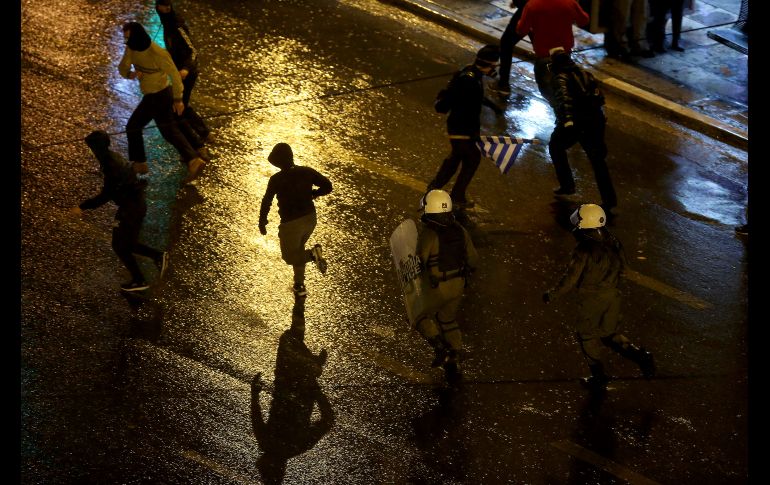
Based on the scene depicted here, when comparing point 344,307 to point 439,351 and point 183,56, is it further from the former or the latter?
point 183,56

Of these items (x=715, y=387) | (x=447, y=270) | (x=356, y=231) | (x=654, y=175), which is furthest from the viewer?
(x=654, y=175)

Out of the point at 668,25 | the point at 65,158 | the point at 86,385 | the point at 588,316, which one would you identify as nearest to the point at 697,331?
the point at 588,316

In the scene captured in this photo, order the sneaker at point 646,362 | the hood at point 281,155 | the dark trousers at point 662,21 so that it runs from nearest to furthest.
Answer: the sneaker at point 646,362 → the hood at point 281,155 → the dark trousers at point 662,21

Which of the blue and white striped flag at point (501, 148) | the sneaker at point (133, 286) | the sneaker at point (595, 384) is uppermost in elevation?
the blue and white striped flag at point (501, 148)

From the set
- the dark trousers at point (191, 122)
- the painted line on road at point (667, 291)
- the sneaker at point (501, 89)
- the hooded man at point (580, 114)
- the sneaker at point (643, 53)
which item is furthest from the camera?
the sneaker at point (643, 53)

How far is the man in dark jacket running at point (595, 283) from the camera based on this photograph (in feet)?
25.8

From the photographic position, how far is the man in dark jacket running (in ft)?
25.8

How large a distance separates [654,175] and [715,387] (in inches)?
152

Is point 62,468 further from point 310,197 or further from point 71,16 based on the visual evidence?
point 71,16

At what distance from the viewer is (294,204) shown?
28.8 feet

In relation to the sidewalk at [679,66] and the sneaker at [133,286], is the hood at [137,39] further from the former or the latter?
the sidewalk at [679,66]

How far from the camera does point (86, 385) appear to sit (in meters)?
7.95

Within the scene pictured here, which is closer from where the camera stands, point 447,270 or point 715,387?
point 447,270

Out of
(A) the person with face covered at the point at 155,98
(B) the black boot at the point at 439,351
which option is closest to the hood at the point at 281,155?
(B) the black boot at the point at 439,351
